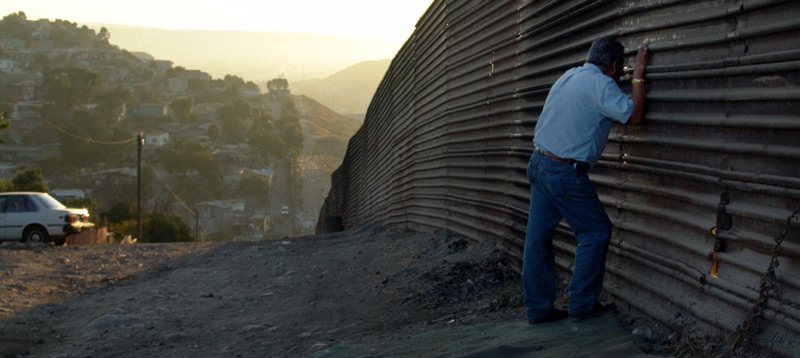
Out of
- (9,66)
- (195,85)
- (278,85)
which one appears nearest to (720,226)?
(9,66)

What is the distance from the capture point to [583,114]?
432 centimetres

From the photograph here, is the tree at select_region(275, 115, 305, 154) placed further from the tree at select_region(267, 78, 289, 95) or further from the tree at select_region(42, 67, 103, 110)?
the tree at select_region(267, 78, 289, 95)

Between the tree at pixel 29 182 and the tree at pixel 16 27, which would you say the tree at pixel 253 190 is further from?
the tree at pixel 16 27

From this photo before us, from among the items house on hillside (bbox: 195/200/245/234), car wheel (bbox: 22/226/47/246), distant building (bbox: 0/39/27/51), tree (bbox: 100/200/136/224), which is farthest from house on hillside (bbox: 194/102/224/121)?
car wheel (bbox: 22/226/47/246)

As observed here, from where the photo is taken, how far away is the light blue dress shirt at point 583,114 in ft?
13.7

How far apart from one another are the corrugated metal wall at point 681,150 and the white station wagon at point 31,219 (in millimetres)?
11961

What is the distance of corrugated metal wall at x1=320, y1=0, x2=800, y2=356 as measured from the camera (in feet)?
10.6

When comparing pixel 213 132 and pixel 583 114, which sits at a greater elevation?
pixel 213 132

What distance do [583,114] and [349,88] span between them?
162873 millimetres

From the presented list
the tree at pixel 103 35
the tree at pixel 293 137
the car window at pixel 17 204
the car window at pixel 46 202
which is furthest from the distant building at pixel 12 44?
the car window at pixel 17 204

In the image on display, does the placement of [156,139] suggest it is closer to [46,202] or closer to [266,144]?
[266,144]

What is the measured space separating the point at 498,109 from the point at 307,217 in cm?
6383

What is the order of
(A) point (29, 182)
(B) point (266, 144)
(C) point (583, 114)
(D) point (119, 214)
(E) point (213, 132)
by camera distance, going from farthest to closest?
(E) point (213, 132) → (B) point (266, 144) → (A) point (29, 182) → (D) point (119, 214) → (C) point (583, 114)

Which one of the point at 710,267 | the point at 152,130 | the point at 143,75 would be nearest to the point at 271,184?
the point at 152,130
